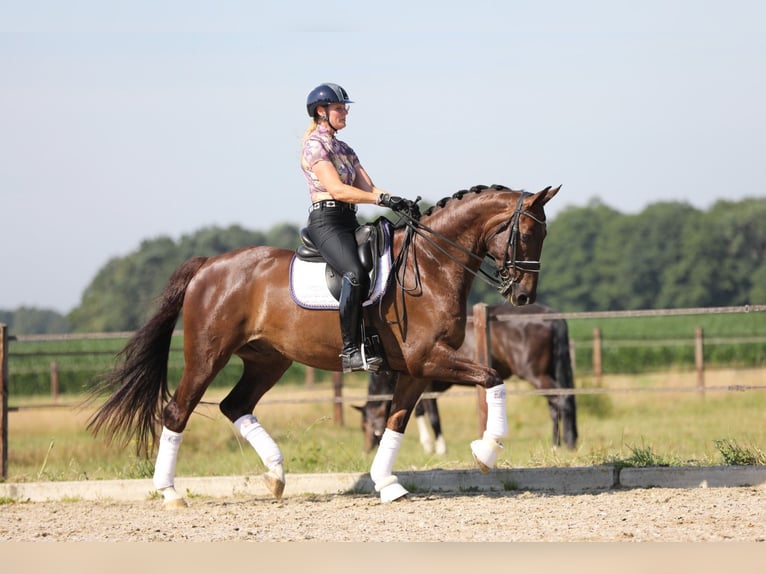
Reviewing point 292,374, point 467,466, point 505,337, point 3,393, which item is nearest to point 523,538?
point 467,466

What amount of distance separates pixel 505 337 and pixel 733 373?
12263mm

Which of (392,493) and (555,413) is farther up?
(392,493)

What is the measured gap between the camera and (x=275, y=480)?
848 cm

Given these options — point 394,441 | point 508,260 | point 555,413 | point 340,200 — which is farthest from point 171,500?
point 555,413

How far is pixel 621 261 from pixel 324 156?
86.6 meters

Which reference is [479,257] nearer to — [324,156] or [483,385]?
[483,385]

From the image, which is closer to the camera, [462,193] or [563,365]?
[462,193]

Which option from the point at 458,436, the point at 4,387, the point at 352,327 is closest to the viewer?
the point at 352,327

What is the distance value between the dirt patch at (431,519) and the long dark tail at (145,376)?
0.68m

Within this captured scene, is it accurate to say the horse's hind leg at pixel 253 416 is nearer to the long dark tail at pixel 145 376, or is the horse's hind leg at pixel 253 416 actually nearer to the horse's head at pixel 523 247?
A: the long dark tail at pixel 145 376

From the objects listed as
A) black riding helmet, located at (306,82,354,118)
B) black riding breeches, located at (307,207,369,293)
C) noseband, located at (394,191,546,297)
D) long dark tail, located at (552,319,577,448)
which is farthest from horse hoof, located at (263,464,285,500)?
long dark tail, located at (552,319,577,448)

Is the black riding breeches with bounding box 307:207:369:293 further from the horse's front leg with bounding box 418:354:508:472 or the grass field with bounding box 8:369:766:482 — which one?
the grass field with bounding box 8:369:766:482

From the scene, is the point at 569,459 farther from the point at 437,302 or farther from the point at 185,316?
the point at 185,316

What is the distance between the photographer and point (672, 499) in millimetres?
7566
